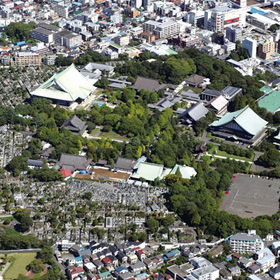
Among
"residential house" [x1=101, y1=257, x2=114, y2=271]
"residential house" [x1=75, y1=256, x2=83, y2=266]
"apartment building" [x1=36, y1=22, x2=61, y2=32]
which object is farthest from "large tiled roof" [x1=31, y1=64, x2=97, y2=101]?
"residential house" [x1=101, y1=257, x2=114, y2=271]

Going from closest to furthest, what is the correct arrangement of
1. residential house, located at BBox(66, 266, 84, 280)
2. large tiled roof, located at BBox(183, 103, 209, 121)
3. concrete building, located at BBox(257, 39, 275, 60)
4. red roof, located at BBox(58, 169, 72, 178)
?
residential house, located at BBox(66, 266, 84, 280) → red roof, located at BBox(58, 169, 72, 178) → large tiled roof, located at BBox(183, 103, 209, 121) → concrete building, located at BBox(257, 39, 275, 60)

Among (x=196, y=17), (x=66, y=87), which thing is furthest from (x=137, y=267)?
(x=196, y=17)

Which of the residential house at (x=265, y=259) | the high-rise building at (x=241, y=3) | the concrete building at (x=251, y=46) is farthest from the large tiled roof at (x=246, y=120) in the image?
the high-rise building at (x=241, y=3)

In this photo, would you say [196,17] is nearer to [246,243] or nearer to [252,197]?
[252,197]

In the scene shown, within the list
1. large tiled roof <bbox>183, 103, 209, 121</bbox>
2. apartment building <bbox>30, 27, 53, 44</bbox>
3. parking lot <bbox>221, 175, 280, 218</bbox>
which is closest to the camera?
A: parking lot <bbox>221, 175, 280, 218</bbox>

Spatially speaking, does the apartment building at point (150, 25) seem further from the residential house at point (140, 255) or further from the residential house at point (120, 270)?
the residential house at point (120, 270)

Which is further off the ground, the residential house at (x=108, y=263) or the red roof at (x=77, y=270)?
the red roof at (x=77, y=270)

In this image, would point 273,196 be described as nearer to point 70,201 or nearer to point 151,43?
point 70,201

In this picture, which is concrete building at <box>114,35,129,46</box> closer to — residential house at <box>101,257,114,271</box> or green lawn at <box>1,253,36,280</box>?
green lawn at <box>1,253,36,280</box>
